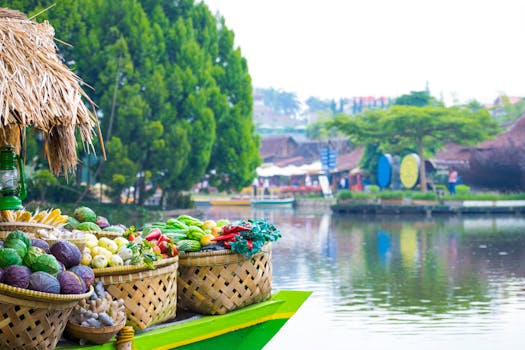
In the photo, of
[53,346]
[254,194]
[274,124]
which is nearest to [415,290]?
[53,346]

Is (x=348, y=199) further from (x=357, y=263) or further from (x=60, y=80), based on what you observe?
(x=60, y=80)

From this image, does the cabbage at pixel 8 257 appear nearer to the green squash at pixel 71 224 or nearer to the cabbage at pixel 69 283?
the cabbage at pixel 69 283

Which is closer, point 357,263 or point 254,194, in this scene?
point 357,263

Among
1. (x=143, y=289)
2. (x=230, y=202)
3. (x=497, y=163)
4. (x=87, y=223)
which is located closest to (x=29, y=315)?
(x=143, y=289)

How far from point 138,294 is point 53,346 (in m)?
0.87

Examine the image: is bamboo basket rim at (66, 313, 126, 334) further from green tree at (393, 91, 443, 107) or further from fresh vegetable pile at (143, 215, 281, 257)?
green tree at (393, 91, 443, 107)

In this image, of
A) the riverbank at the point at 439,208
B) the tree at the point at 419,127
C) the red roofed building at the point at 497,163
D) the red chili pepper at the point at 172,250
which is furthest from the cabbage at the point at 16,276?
the red roofed building at the point at 497,163

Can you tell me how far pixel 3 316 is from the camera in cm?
488

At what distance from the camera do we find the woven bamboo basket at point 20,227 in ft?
20.1

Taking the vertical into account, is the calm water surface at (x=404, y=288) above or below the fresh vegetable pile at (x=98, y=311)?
below

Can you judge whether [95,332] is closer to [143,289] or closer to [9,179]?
[143,289]

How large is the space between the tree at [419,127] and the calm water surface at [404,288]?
18.1 m

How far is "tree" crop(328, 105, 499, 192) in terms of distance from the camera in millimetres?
41875

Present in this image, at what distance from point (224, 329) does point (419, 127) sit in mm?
37069
